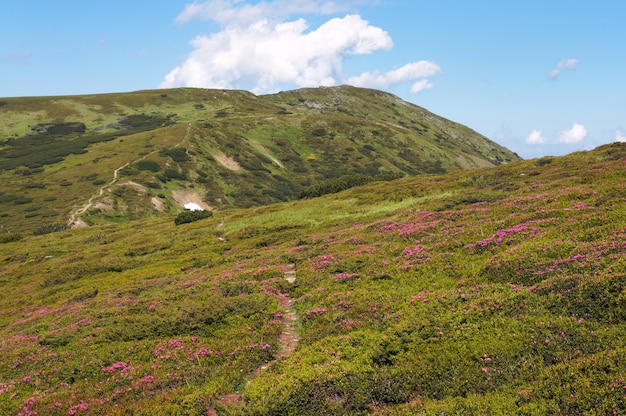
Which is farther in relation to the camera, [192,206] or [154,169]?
[154,169]

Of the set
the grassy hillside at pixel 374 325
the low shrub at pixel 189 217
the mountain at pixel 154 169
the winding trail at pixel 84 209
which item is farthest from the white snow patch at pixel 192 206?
the grassy hillside at pixel 374 325

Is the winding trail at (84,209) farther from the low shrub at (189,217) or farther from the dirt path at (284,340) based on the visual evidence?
the dirt path at (284,340)

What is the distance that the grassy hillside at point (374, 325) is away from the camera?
12531 mm

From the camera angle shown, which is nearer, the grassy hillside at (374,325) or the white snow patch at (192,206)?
the grassy hillside at (374,325)

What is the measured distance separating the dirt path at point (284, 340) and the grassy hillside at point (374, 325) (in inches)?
3.8

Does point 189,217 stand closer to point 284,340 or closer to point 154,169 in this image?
point 284,340

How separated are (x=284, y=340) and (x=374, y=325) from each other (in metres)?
4.43

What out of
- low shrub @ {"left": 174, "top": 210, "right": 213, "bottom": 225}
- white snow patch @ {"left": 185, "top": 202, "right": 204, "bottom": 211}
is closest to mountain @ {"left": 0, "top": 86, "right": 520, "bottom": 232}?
white snow patch @ {"left": 185, "top": 202, "right": 204, "bottom": 211}

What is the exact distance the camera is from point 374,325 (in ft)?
57.3

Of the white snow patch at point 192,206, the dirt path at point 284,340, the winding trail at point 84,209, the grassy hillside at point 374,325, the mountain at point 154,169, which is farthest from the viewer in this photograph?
the white snow patch at point 192,206

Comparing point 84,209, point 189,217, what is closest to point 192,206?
point 84,209

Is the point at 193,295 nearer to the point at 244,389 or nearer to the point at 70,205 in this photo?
the point at 244,389

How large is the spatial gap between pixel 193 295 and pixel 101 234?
5048cm

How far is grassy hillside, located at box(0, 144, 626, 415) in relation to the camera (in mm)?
12531
